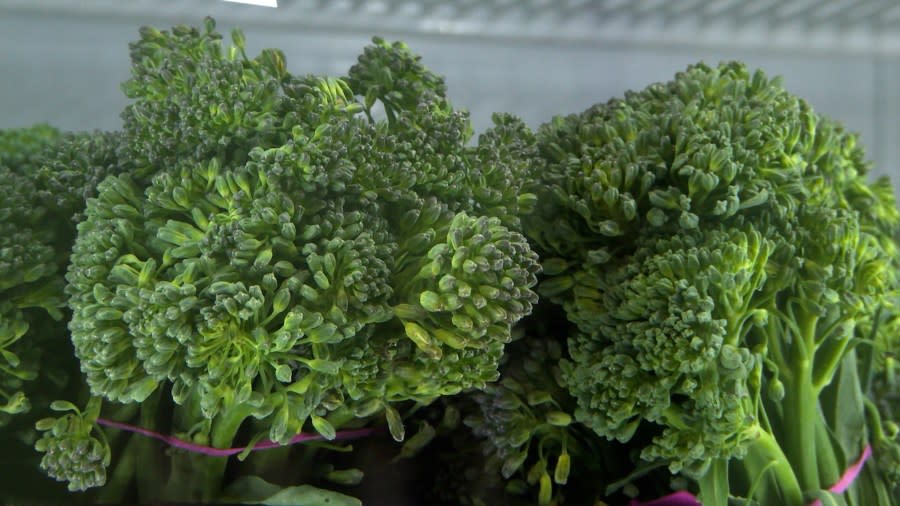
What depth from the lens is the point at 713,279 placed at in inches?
31.3

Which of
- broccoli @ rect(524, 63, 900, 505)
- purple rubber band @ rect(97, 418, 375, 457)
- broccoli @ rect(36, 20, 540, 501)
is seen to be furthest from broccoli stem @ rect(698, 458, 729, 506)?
purple rubber band @ rect(97, 418, 375, 457)

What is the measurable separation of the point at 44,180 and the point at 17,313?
13 cm

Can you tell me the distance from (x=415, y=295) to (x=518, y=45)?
0.41 meters

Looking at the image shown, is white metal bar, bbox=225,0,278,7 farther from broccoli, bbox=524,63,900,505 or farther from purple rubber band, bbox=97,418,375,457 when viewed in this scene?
purple rubber band, bbox=97,418,375,457

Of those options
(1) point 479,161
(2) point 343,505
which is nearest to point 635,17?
(1) point 479,161

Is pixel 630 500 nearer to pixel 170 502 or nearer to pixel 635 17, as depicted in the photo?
pixel 170 502

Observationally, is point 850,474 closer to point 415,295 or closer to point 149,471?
point 415,295

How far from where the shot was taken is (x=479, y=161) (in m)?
0.80

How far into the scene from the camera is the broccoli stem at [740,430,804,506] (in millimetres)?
878

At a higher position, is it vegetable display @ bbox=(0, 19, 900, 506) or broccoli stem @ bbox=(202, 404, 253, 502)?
vegetable display @ bbox=(0, 19, 900, 506)

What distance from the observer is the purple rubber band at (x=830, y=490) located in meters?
0.89

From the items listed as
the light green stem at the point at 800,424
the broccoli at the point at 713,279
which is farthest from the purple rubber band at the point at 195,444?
the light green stem at the point at 800,424

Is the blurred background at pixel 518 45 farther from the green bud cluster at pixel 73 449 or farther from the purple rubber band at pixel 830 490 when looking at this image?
the purple rubber band at pixel 830 490

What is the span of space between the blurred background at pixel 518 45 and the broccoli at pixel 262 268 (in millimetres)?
56
